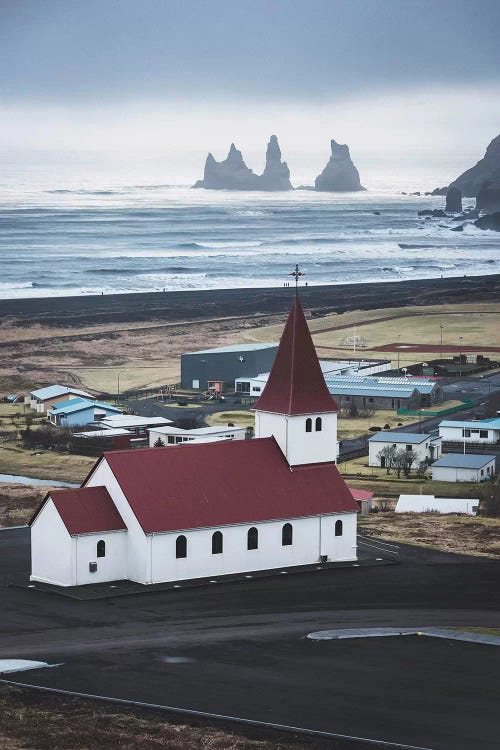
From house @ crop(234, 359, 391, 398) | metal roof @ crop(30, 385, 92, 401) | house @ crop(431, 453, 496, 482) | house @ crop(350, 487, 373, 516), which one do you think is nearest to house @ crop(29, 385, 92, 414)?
metal roof @ crop(30, 385, 92, 401)

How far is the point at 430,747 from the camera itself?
32219mm

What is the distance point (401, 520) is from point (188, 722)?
28.1 metres

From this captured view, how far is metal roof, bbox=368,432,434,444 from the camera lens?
3036 inches

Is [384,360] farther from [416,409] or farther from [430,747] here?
[430,747]

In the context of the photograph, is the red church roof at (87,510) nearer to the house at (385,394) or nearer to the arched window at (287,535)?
the arched window at (287,535)

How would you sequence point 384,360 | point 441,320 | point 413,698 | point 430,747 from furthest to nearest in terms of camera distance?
point 441,320 < point 384,360 < point 413,698 < point 430,747

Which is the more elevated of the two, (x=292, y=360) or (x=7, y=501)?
(x=292, y=360)

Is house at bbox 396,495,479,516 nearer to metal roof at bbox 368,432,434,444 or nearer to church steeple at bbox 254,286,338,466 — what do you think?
church steeple at bbox 254,286,338,466

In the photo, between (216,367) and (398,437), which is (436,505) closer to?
(398,437)

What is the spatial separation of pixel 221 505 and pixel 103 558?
4134 mm

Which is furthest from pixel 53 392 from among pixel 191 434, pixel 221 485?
pixel 221 485

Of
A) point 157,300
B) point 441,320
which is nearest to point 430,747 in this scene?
point 441,320

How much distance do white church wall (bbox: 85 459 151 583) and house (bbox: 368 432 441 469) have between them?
28.8 m

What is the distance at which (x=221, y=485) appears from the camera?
167ft
